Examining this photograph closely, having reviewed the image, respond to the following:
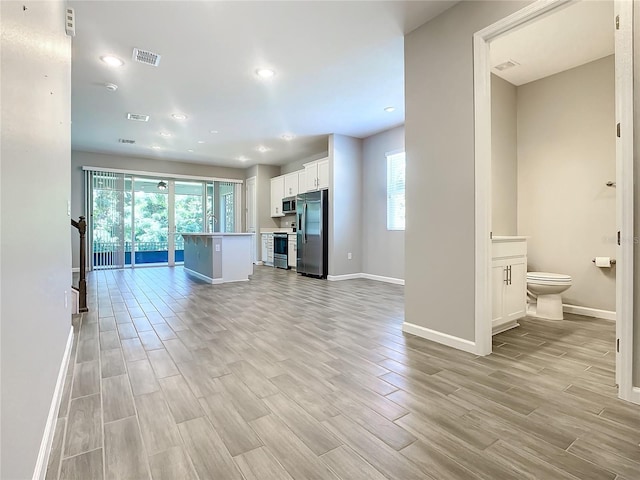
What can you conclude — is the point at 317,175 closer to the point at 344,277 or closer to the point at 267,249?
the point at 344,277

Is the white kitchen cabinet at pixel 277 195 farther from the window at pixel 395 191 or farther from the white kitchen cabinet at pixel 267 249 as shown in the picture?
the window at pixel 395 191

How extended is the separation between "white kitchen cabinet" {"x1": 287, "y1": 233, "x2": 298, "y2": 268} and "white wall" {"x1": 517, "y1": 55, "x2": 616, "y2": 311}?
15.4 feet

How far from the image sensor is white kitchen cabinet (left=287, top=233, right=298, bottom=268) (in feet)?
25.0

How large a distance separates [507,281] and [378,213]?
339 cm

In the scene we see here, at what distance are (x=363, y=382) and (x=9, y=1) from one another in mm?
2255

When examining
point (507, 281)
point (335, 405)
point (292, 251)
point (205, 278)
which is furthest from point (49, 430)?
point (292, 251)

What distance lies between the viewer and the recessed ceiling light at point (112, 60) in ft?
11.2

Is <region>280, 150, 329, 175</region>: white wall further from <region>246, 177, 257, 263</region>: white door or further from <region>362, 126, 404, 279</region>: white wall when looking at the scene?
<region>362, 126, 404, 279</region>: white wall

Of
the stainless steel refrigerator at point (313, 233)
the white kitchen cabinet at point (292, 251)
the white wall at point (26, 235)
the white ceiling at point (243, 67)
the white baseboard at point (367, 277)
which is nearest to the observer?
the white wall at point (26, 235)

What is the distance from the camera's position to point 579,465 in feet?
4.30

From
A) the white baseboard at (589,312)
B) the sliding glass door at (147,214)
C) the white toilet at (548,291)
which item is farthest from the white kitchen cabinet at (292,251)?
the white baseboard at (589,312)

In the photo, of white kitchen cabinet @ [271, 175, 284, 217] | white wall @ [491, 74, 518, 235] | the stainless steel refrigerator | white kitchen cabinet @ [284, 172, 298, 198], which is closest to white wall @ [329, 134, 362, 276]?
the stainless steel refrigerator

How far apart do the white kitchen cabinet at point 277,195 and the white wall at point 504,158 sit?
5.47 metres

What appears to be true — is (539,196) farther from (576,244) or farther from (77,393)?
(77,393)
